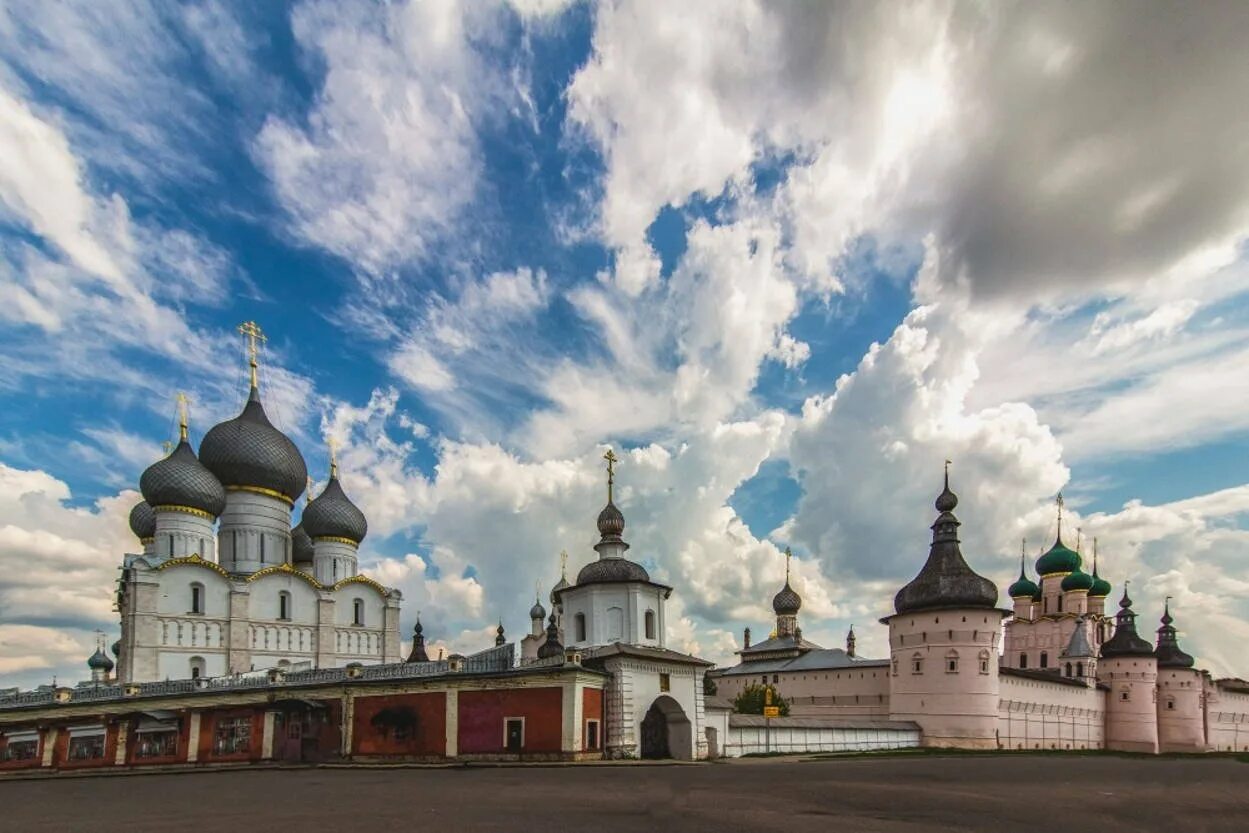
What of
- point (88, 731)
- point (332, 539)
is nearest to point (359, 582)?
point (332, 539)

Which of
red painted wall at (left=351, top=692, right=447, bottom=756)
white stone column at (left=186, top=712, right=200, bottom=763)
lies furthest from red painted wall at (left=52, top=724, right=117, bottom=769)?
red painted wall at (left=351, top=692, right=447, bottom=756)

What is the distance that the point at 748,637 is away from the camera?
233 ft

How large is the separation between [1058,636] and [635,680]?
162 feet

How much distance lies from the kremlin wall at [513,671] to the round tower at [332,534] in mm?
134

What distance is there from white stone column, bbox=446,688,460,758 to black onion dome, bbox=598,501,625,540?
9699 mm

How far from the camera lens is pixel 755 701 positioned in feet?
165

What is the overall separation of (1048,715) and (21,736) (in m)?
53.7

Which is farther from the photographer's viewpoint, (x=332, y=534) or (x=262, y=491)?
(x=332, y=534)

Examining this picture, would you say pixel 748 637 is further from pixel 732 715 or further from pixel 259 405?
pixel 259 405

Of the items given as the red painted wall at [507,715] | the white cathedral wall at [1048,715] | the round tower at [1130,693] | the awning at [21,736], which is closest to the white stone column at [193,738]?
the awning at [21,736]

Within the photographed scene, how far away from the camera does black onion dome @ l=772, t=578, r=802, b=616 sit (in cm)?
6525

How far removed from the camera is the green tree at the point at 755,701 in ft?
162

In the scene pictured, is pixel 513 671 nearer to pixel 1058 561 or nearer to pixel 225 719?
pixel 225 719

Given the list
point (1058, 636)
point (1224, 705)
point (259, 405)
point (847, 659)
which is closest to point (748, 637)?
point (847, 659)
